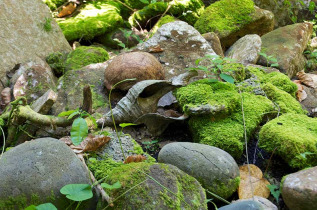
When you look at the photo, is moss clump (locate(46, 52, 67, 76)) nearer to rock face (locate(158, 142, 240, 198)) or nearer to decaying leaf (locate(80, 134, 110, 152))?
decaying leaf (locate(80, 134, 110, 152))

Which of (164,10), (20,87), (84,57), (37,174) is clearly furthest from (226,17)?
(37,174)

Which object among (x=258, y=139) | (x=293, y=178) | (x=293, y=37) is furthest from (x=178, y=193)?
(x=293, y=37)

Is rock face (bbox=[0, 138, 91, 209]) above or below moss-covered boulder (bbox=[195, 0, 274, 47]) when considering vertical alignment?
above

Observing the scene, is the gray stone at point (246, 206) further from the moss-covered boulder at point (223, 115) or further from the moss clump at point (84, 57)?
the moss clump at point (84, 57)

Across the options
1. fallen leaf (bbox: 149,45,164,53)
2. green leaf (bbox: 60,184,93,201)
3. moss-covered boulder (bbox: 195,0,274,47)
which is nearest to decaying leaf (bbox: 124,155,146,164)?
green leaf (bbox: 60,184,93,201)

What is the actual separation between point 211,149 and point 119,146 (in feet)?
2.36

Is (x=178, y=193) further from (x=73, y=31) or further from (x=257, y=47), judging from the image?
(x=73, y=31)

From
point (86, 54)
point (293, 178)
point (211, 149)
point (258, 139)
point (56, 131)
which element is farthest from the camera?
point (86, 54)

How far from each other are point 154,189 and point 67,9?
5.14 m

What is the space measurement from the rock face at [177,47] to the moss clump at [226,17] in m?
1.05

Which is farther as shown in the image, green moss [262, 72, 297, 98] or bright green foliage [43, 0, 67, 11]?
bright green foliage [43, 0, 67, 11]

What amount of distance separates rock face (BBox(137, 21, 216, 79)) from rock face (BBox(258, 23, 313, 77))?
1.02m

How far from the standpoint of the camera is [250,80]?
361cm

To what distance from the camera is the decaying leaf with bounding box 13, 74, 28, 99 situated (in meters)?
3.64
